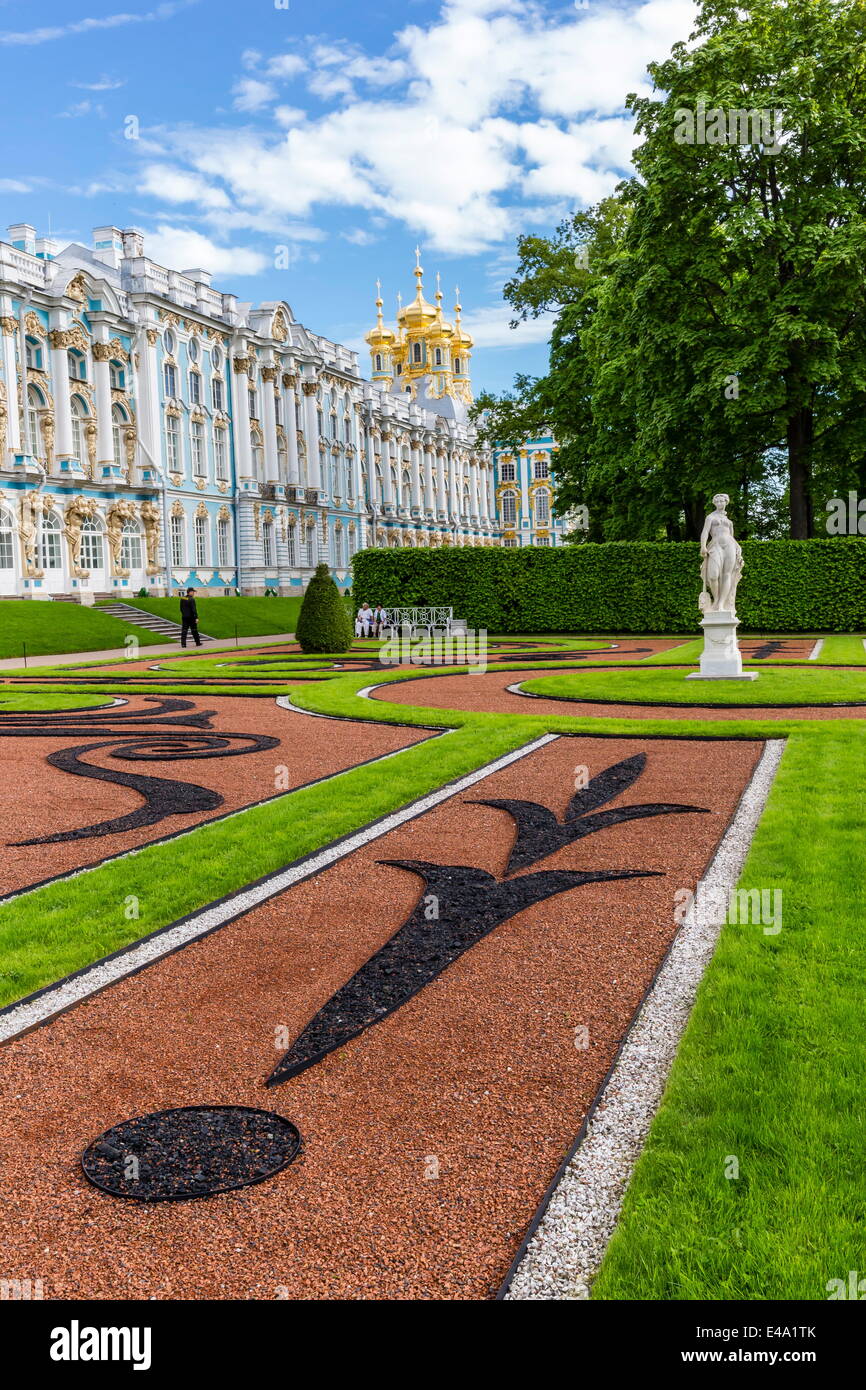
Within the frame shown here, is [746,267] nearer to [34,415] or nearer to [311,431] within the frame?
[34,415]

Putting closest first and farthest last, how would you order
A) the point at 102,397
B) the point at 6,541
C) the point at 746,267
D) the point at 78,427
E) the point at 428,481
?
the point at 746,267 → the point at 6,541 → the point at 78,427 → the point at 102,397 → the point at 428,481

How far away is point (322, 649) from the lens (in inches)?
1012

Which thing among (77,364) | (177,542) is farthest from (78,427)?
(177,542)

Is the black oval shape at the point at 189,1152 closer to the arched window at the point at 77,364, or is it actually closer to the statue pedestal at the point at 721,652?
the statue pedestal at the point at 721,652

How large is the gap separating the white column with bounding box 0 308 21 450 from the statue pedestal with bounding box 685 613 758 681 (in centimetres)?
3267

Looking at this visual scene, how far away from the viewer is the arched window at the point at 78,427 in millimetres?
44625

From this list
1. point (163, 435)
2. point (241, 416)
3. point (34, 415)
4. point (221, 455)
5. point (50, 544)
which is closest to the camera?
point (50, 544)

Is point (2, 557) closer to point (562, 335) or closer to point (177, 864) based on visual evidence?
point (562, 335)

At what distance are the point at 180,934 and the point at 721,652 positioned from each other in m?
12.5

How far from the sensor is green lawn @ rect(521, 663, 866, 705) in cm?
1350

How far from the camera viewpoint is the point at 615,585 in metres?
32.2

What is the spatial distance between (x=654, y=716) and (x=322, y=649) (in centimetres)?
1409

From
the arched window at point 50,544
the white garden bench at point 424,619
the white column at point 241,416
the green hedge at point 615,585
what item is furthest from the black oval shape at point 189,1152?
the white column at point 241,416
